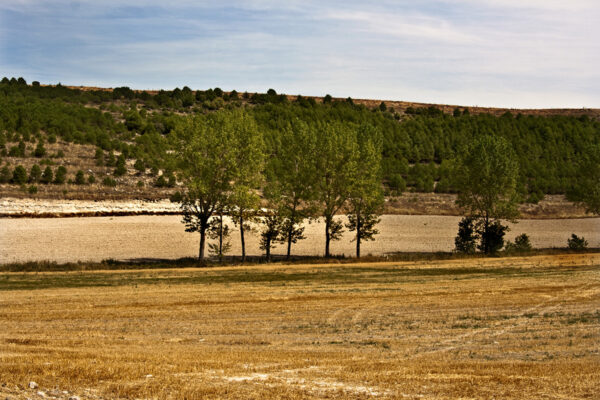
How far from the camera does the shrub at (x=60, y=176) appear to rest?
7862cm

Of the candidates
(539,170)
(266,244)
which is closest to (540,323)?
(266,244)

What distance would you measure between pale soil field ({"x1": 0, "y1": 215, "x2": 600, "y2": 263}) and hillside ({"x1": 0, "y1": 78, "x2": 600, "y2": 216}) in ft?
20.6

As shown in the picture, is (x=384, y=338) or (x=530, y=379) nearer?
(x=530, y=379)

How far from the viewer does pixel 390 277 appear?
39.5 meters

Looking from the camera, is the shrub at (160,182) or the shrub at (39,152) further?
the shrub at (160,182)

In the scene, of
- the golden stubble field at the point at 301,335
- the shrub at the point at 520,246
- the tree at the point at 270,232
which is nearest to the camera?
the golden stubble field at the point at 301,335

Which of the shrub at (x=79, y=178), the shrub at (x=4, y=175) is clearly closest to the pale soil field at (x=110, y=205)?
the shrub at (x=79, y=178)

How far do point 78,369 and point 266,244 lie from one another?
36.2m

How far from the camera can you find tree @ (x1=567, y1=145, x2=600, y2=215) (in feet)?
209

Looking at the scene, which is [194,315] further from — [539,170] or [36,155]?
[539,170]

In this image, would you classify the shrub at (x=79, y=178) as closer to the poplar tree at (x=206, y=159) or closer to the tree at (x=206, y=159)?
the poplar tree at (x=206, y=159)

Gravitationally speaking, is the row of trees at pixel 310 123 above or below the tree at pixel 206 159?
above

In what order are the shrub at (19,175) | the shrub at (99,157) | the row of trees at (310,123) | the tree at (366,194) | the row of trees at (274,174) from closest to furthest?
1. the row of trees at (274,174)
2. the tree at (366,194)
3. the shrub at (19,175)
4. the shrub at (99,157)
5. the row of trees at (310,123)

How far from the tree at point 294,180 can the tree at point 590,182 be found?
27.6m
